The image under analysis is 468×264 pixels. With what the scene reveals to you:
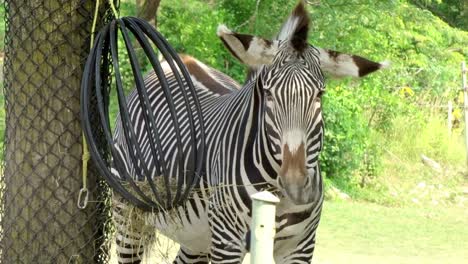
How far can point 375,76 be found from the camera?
1409 centimetres

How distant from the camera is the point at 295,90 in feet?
13.5

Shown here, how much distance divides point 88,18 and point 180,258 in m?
2.62

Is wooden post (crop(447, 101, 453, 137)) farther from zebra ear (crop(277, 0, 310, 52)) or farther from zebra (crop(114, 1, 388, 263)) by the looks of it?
zebra ear (crop(277, 0, 310, 52))

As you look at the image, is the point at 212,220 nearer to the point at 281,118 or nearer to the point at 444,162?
the point at 281,118

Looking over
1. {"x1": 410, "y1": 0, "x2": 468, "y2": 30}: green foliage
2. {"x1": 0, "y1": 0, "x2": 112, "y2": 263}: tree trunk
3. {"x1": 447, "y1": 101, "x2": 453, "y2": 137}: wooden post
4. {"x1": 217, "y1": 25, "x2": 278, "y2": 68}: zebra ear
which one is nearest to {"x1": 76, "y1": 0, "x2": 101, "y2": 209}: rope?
{"x1": 0, "y1": 0, "x2": 112, "y2": 263}: tree trunk

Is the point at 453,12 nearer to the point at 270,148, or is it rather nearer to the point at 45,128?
the point at 270,148

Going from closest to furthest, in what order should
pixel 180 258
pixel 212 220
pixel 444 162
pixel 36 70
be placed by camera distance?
1. pixel 36 70
2. pixel 212 220
3. pixel 180 258
4. pixel 444 162

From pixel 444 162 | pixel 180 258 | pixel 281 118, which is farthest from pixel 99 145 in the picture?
pixel 444 162

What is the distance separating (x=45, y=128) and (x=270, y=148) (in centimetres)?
108

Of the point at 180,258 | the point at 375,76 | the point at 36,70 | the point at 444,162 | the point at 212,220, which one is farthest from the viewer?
the point at 444,162

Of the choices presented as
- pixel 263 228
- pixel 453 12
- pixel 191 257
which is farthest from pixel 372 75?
pixel 453 12

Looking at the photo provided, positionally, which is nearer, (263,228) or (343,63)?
(263,228)

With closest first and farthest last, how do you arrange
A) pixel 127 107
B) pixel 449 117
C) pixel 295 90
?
pixel 127 107, pixel 295 90, pixel 449 117

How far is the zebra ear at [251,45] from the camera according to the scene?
14.2ft
